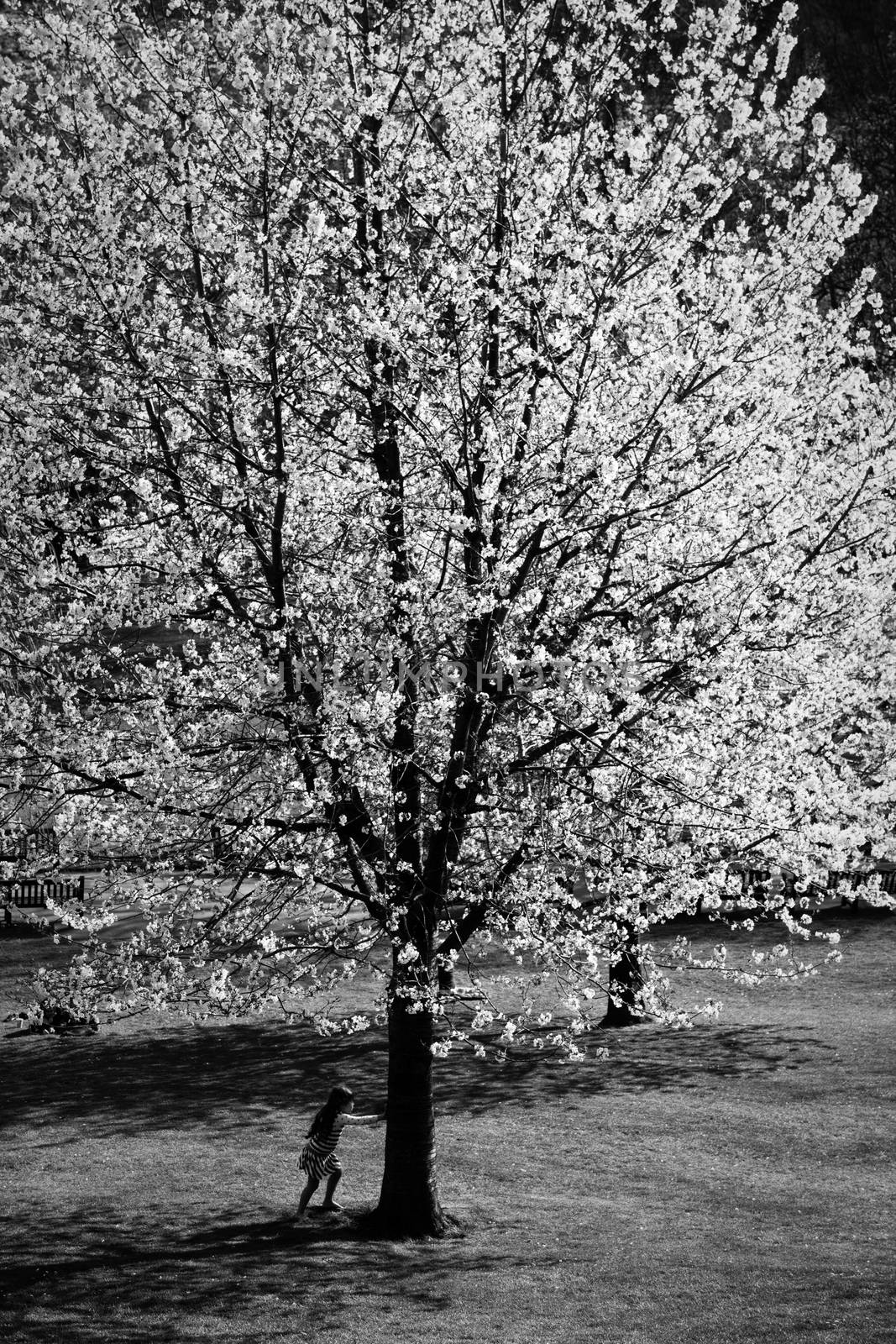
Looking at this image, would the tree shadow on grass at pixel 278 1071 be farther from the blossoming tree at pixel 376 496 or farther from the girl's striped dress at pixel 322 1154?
the blossoming tree at pixel 376 496

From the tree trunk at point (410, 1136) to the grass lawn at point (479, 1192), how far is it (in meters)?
0.27

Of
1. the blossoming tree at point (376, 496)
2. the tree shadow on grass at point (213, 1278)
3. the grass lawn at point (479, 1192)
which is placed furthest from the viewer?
the grass lawn at point (479, 1192)

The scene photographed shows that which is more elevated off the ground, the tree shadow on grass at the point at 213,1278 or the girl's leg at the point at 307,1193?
the girl's leg at the point at 307,1193

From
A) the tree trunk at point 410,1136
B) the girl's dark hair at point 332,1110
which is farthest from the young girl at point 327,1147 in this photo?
the tree trunk at point 410,1136

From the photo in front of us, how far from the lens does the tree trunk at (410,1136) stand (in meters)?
9.60

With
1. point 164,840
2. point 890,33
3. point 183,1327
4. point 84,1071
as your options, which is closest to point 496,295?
point 164,840

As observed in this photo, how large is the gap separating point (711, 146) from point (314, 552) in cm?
483

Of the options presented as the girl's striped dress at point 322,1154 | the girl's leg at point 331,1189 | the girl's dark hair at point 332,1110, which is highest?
the girl's dark hair at point 332,1110

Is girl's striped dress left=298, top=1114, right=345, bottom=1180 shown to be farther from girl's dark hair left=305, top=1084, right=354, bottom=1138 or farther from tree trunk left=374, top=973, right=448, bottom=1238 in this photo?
tree trunk left=374, top=973, right=448, bottom=1238

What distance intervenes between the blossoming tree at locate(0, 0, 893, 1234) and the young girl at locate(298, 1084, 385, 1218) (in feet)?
1.61

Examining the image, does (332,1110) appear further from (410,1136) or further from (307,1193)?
(410,1136)

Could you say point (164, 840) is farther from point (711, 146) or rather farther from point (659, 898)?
point (711, 146)

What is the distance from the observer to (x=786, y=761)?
1061cm

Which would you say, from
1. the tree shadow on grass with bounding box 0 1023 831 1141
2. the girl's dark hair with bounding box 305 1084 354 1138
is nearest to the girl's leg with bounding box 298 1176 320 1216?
the girl's dark hair with bounding box 305 1084 354 1138
